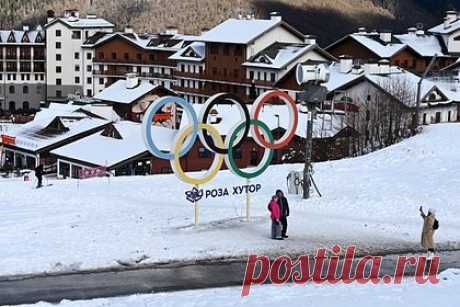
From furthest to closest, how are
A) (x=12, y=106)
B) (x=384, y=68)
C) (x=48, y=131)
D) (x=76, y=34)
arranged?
(x=12, y=106) → (x=76, y=34) → (x=384, y=68) → (x=48, y=131)

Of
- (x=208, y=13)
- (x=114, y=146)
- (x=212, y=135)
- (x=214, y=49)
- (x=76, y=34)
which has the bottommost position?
(x=114, y=146)

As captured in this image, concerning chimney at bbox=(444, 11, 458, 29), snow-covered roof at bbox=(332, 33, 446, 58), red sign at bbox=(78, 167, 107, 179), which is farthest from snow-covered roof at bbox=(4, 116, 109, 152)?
chimney at bbox=(444, 11, 458, 29)

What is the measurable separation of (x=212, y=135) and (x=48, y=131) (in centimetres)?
3563

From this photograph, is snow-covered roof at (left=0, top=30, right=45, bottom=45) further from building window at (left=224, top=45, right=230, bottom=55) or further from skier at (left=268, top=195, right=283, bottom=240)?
skier at (left=268, top=195, right=283, bottom=240)

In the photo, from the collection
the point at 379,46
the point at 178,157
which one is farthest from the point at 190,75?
the point at 178,157

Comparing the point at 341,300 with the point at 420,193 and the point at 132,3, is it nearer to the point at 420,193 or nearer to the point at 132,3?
the point at 420,193

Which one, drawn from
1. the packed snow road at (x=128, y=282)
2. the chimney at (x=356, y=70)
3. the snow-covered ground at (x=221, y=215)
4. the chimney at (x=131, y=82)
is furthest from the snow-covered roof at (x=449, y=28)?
the packed snow road at (x=128, y=282)

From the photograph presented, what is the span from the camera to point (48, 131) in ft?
189

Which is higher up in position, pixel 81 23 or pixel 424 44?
pixel 81 23

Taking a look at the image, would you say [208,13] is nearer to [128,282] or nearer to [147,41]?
[147,41]

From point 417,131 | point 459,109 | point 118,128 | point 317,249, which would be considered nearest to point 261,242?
point 317,249

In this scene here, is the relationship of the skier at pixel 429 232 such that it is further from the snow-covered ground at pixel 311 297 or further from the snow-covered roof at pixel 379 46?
the snow-covered roof at pixel 379 46

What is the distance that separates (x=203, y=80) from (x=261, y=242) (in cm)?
6451

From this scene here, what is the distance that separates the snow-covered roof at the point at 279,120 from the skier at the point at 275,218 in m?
28.0
